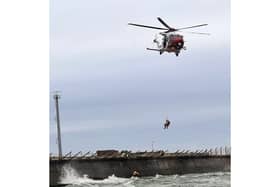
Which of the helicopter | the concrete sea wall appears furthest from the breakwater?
the helicopter

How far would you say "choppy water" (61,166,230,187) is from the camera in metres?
3.76

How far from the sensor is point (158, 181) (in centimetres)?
383

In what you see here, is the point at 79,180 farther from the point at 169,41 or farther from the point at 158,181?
the point at 169,41

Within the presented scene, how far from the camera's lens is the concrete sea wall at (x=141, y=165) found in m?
3.76

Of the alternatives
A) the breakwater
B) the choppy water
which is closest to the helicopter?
the breakwater

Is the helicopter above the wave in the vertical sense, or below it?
above

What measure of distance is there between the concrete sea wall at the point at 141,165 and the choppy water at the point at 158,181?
33 mm

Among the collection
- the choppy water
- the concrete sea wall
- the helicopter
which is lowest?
the choppy water

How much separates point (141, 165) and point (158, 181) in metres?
0.14

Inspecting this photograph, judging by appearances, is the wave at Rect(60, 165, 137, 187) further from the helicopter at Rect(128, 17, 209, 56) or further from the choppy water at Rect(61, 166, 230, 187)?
the helicopter at Rect(128, 17, 209, 56)
